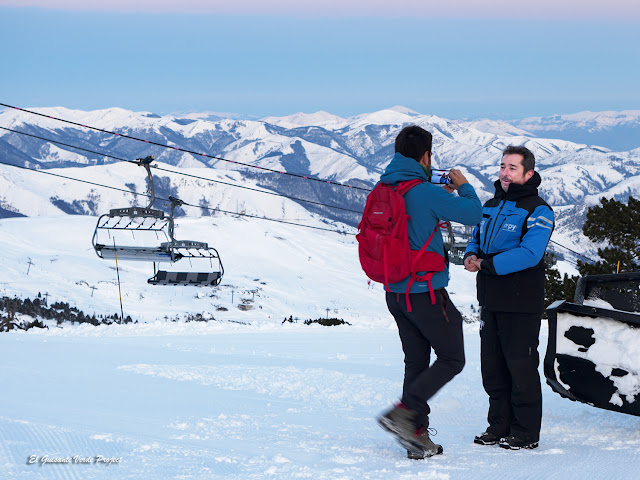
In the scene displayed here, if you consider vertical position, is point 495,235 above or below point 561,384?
above

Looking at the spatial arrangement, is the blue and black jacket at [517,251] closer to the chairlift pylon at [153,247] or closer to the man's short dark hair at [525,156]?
the man's short dark hair at [525,156]

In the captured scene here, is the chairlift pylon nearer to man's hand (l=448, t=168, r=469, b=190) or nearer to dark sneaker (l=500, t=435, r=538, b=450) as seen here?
man's hand (l=448, t=168, r=469, b=190)

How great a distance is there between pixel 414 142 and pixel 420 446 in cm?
180

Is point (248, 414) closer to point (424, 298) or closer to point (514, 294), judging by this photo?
point (424, 298)

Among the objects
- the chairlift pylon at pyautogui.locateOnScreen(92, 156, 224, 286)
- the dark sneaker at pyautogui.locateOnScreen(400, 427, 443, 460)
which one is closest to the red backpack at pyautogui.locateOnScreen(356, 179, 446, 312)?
the dark sneaker at pyautogui.locateOnScreen(400, 427, 443, 460)

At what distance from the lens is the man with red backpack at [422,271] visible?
4.00 m

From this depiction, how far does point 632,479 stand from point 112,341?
8.79 m

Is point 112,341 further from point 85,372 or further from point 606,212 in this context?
point 606,212

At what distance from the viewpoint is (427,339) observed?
4211 millimetres

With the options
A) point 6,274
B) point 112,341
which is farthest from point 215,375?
point 6,274

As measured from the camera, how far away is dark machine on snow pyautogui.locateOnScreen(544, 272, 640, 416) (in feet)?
14.4

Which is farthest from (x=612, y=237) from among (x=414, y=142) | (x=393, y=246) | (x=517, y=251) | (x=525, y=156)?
(x=393, y=246)

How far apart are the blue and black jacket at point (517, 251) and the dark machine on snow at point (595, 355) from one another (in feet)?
1.24

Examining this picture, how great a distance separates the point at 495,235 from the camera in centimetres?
443
